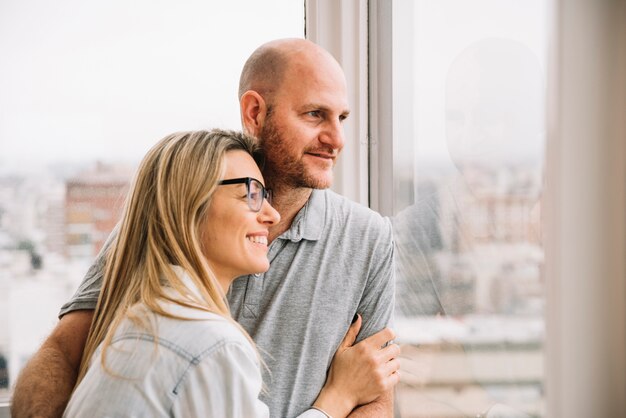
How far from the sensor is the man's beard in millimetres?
1518

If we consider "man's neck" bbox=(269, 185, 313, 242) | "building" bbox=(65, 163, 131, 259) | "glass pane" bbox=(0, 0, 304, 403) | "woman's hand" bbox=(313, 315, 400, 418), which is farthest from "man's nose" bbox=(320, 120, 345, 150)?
"building" bbox=(65, 163, 131, 259)

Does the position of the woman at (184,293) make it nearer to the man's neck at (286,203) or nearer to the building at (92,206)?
the man's neck at (286,203)

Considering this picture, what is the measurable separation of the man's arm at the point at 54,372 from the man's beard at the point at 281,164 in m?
0.51

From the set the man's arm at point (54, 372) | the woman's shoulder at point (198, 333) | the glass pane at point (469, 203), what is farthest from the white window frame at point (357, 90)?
the woman's shoulder at point (198, 333)

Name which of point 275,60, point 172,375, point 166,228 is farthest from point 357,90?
point 172,375

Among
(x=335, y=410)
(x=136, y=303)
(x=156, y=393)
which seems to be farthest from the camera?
(x=335, y=410)

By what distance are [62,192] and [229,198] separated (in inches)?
41.5

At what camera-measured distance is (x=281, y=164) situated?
153 cm

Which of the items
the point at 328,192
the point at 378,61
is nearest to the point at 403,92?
the point at 378,61

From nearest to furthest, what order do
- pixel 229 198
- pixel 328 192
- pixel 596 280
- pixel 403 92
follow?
pixel 596 280 < pixel 229 198 < pixel 328 192 < pixel 403 92

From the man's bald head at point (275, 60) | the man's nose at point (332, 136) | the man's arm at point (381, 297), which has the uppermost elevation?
the man's bald head at point (275, 60)

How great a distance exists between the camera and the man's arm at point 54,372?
4.56 ft

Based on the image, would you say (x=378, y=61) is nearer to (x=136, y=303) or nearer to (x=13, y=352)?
(x=136, y=303)

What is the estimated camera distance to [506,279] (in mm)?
1154
